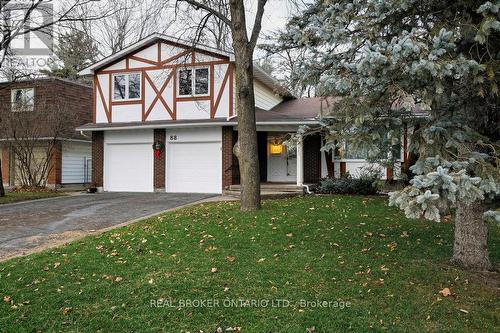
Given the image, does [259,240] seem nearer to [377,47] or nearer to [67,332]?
[67,332]

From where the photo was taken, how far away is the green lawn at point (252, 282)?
14.8 ft

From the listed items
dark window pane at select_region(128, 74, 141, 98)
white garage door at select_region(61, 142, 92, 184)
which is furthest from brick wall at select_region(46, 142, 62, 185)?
dark window pane at select_region(128, 74, 141, 98)

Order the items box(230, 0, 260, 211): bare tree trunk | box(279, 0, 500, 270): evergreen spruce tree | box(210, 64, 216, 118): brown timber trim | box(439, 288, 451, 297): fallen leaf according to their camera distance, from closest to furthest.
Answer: box(279, 0, 500, 270): evergreen spruce tree, box(439, 288, 451, 297): fallen leaf, box(230, 0, 260, 211): bare tree trunk, box(210, 64, 216, 118): brown timber trim

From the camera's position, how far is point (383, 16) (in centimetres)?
479

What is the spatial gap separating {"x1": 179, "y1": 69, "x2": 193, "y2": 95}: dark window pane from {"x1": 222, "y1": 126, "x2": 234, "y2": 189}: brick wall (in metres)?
2.16

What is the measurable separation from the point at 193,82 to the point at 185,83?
37 cm

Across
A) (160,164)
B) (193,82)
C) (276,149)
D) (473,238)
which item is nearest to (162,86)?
(193,82)

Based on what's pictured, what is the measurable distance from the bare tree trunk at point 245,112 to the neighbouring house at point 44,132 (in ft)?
38.6

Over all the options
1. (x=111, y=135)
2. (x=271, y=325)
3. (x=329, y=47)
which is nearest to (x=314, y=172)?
(x=111, y=135)

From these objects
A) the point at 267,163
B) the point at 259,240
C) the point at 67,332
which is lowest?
the point at 67,332

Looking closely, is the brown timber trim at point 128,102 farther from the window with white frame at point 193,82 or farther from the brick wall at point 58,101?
the brick wall at point 58,101

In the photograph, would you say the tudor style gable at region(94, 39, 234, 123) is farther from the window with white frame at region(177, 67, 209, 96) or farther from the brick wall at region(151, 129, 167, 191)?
the brick wall at region(151, 129, 167, 191)

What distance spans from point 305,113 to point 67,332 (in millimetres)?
13717

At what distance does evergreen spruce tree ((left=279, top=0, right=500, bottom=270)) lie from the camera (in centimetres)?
389
